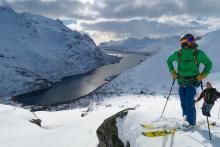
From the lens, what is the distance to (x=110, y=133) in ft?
55.2

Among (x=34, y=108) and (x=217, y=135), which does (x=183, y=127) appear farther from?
(x=34, y=108)

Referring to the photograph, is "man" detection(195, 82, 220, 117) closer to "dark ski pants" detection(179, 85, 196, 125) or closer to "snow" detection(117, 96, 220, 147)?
"dark ski pants" detection(179, 85, 196, 125)

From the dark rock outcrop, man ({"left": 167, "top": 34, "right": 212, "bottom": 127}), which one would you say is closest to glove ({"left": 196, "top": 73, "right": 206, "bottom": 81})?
man ({"left": 167, "top": 34, "right": 212, "bottom": 127})

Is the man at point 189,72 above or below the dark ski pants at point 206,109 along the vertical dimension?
above

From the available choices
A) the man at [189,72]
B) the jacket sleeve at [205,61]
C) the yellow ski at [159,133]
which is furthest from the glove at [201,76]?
the yellow ski at [159,133]

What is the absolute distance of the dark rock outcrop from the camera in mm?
16047

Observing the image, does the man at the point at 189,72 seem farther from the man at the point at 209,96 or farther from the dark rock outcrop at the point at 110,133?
the dark rock outcrop at the point at 110,133

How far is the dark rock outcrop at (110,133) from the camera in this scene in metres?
16.0

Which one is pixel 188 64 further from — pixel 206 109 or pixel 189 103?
pixel 206 109

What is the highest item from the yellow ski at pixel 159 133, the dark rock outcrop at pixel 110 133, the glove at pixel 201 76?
the glove at pixel 201 76

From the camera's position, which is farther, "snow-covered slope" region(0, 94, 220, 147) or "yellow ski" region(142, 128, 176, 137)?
"yellow ski" region(142, 128, 176, 137)

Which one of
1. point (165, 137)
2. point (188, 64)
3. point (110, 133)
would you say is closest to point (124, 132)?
point (110, 133)

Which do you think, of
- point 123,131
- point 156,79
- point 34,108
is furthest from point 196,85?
point 156,79

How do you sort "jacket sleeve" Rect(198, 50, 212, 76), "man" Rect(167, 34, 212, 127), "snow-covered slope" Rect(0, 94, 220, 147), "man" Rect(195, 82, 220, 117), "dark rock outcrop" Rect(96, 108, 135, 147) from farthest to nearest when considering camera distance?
"dark rock outcrop" Rect(96, 108, 135, 147)
"man" Rect(195, 82, 220, 117)
"man" Rect(167, 34, 212, 127)
"jacket sleeve" Rect(198, 50, 212, 76)
"snow-covered slope" Rect(0, 94, 220, 147)
